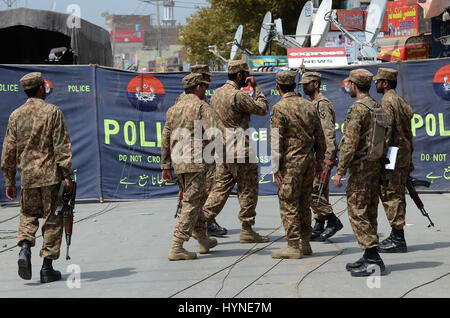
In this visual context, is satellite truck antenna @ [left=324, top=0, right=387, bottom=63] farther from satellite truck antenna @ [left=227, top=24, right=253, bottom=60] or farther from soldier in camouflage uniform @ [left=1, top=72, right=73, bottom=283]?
soldier in camouflage uniform @ [left=1, top=72, right=73, bottom=283]

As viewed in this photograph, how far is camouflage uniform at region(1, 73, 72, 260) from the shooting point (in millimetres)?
6695

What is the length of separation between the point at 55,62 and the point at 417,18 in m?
14.6

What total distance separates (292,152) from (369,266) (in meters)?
1.49

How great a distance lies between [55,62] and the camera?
18.3 metres

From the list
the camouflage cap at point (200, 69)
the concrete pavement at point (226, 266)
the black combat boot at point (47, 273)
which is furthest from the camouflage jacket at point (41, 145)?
the camouflage cap at point (200, 69)

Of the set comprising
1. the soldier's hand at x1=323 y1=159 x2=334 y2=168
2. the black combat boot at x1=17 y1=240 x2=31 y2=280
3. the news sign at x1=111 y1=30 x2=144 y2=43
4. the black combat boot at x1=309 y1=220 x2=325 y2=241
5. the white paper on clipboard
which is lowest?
the black combat boot at x1=309 y1=220 x2=325 y2=241

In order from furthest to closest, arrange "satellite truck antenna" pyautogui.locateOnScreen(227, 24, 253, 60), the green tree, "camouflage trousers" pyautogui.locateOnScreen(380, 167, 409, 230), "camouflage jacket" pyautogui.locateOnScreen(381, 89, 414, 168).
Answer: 1. the green tree
2. "satellite truck antenna" pyautogui.locateOnScreen(227, 24, 253, 60)
3. "camouflage trousers" pyautogui.locateOnScreen(380, 167, 409, 230)
4. "camouflage jacket" pyautogui.locateOnScreen(381, 89, 414, 168)

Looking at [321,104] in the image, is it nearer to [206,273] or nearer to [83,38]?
[206,273]

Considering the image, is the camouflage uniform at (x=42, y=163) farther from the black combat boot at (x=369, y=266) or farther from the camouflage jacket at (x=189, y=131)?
the black combat boot at (x=369, y=266)

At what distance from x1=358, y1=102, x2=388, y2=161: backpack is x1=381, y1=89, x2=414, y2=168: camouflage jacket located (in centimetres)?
79

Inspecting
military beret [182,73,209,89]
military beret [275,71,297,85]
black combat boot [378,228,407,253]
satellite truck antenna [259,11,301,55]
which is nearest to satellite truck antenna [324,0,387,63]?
satellite truck antenna [259,11,301,55]

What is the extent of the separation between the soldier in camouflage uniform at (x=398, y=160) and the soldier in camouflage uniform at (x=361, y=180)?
36.0 inches

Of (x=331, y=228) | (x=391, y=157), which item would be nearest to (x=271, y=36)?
(x=331, y=228)

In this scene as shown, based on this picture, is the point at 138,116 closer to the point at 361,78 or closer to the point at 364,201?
the point at 361,78
